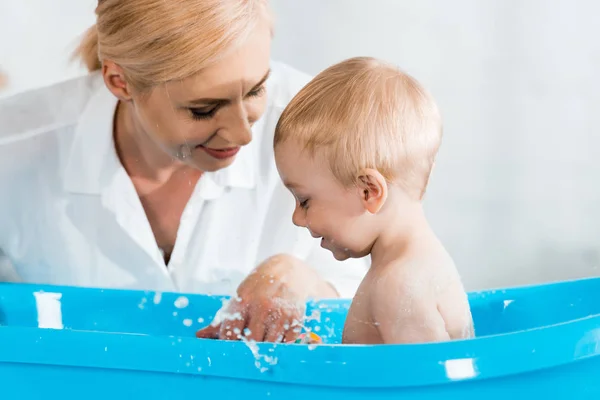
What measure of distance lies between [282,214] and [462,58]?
0.85 metres

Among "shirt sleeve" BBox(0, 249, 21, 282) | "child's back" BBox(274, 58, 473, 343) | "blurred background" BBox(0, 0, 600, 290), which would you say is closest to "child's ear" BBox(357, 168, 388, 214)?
"child's back" BBox(274, 58, 473, 343)

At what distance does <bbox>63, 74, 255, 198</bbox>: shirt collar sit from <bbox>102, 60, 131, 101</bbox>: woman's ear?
0.40 feet

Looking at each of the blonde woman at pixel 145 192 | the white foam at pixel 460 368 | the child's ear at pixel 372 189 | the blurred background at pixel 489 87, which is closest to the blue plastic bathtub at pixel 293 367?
the white foam at pixel 460 368

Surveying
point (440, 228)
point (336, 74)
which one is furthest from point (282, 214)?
point (440, 228)

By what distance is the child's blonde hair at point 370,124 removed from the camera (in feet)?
2.95

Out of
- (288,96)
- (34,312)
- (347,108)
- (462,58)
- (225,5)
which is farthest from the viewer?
(462,58)

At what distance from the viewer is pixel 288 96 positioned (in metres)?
1.34

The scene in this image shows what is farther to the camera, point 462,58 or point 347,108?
point 462,58

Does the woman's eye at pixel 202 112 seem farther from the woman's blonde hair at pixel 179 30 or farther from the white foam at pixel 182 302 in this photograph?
the white foam at pixel 182 302

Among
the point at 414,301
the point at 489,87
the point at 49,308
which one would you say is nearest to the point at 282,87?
the point at 49,308

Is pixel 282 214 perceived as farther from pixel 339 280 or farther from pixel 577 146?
pixel 577 146

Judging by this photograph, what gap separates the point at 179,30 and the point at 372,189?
32 cm

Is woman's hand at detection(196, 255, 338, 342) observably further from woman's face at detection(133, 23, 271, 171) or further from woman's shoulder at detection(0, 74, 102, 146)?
woman's shoulder at detection(0, 74, 102, 146)

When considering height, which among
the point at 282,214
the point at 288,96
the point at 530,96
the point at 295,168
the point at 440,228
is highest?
the point at 530,96
